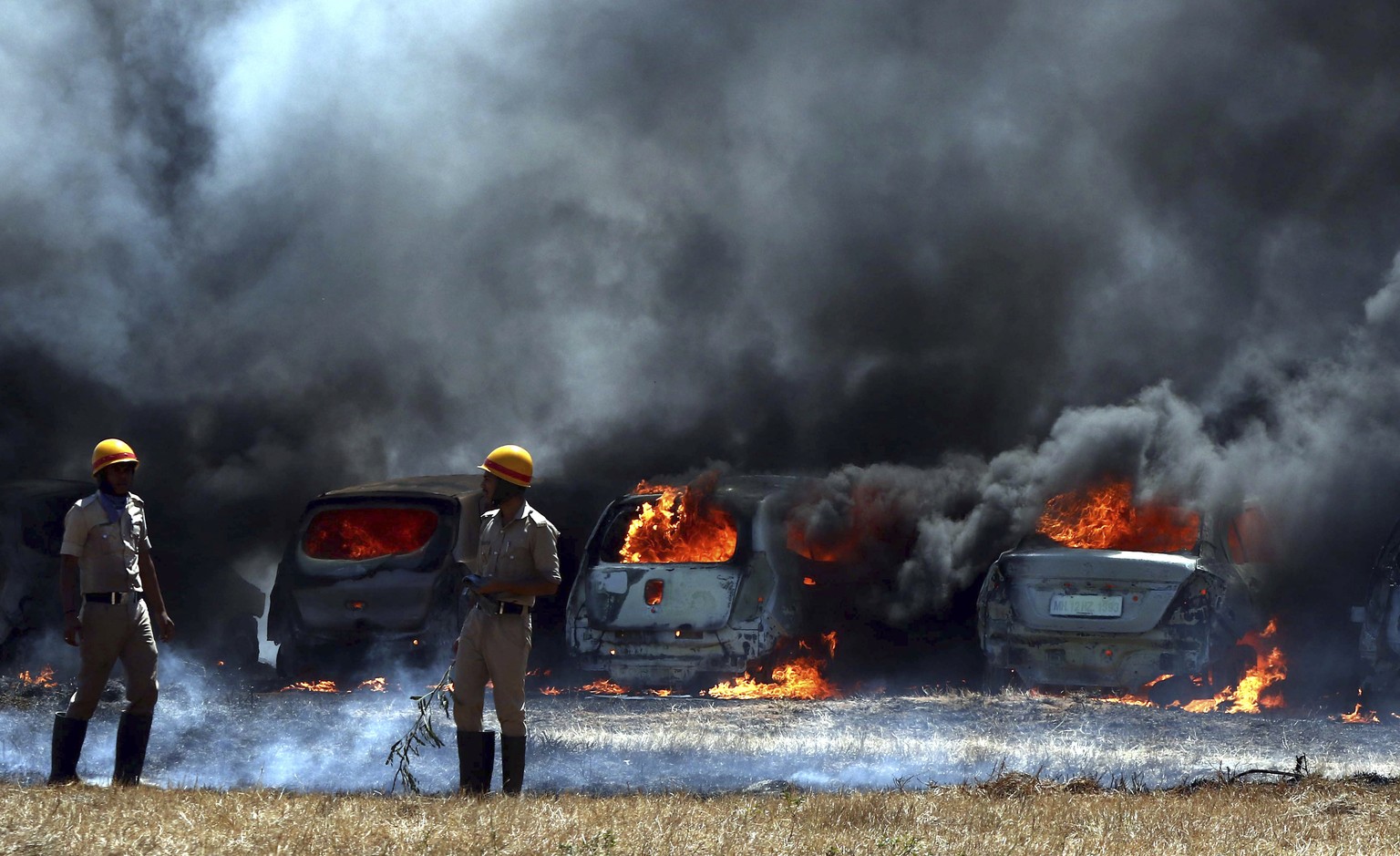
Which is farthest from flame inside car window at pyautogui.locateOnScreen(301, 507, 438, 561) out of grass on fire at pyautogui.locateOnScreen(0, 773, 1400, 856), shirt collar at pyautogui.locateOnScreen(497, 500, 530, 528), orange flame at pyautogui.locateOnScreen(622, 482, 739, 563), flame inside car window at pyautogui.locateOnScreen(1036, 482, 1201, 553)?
grass on fire at pyautogui.locateOnScreen(0, 773, 1400, 856)

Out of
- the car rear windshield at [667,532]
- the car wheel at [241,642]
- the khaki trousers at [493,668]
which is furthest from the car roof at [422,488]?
the khaki trousers at [493,668]

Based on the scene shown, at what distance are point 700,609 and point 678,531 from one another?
2.77 feet

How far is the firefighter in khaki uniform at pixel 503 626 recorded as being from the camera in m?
6.60

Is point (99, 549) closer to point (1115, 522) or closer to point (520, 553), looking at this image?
point (520, 553)

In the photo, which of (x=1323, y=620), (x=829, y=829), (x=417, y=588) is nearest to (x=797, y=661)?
(x=417, y=588)

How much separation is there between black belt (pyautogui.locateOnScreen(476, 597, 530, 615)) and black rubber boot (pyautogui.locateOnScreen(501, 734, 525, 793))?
0.49 m

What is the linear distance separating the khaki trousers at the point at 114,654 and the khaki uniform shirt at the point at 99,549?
0.32 ft

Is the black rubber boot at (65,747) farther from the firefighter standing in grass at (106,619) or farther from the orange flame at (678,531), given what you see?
the orange flame at (678,531)

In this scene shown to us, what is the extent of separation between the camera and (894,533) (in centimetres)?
1266

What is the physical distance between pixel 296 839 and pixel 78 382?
16452 mm

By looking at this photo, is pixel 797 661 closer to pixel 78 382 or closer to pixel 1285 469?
pixel 1285 469

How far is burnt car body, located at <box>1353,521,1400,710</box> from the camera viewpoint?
9703 mm

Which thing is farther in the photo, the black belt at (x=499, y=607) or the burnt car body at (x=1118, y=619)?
the burnt car body at (x=1118, y=619)

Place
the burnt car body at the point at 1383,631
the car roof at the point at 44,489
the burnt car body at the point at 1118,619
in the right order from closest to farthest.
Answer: the burnt car body at the point at 1383,631 → the burnt car body at the point at 1118,619 → the car roof at the point at 44,489
